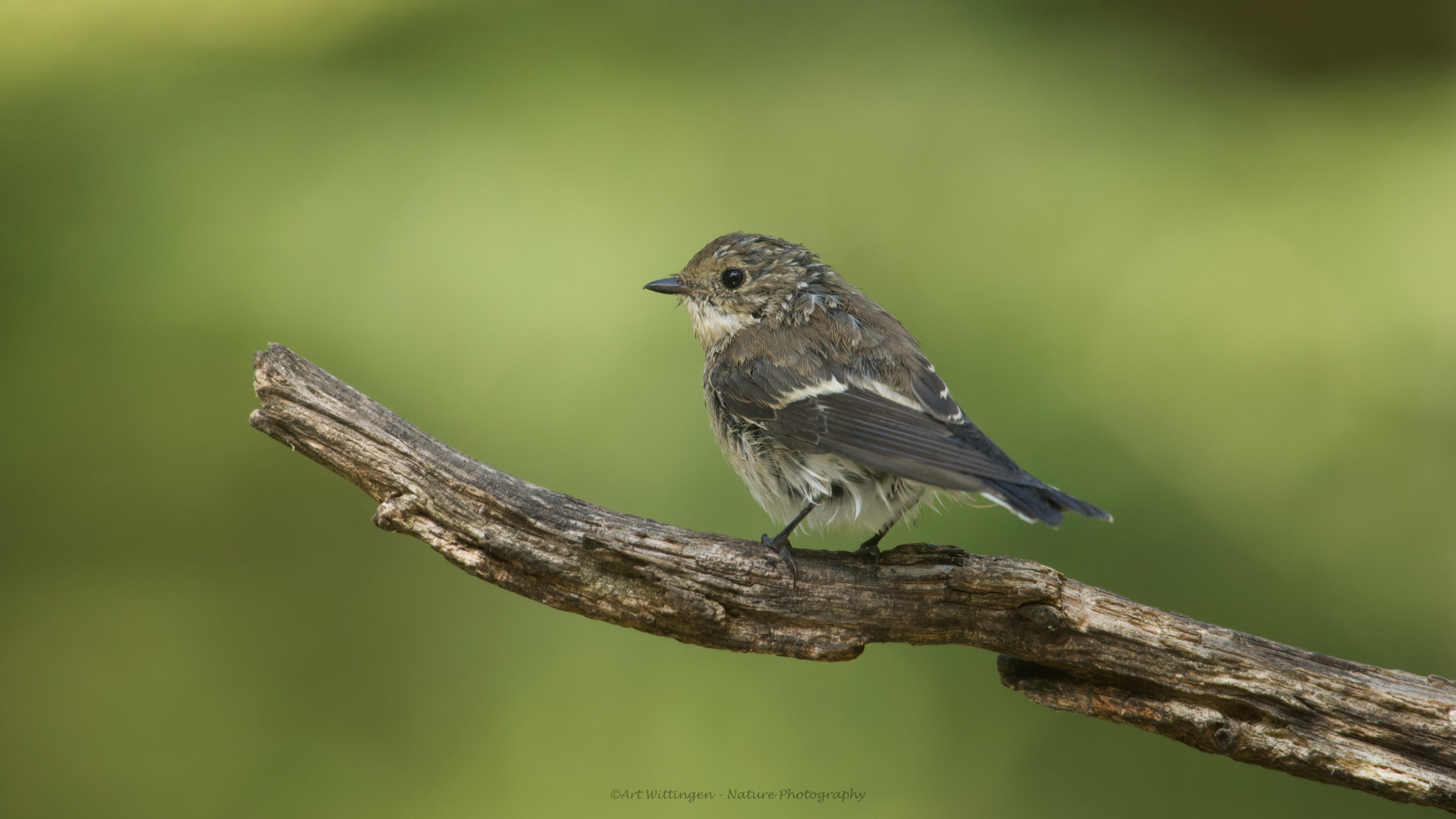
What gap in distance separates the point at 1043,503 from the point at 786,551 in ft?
2.29

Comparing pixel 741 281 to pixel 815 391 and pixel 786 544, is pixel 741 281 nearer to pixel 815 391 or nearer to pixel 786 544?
pixel 815 391

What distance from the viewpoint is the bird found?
238cm

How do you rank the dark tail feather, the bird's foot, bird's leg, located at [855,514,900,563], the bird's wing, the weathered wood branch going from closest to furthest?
1. the dark tail feather
2. the bird's wing
3. the weathered wood branch
4. the bird's foot
5. bird's leg, located at [855,514,900,563]

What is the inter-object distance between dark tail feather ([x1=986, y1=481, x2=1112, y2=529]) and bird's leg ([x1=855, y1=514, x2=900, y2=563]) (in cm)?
54

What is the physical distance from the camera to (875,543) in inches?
112

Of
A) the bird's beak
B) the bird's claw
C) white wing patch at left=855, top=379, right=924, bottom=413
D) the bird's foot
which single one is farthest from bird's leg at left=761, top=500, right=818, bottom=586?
the bird's beak

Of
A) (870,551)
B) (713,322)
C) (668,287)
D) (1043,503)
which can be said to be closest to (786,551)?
(870,551)

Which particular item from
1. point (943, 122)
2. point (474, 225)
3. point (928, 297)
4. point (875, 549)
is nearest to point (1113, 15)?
point (943, 122)

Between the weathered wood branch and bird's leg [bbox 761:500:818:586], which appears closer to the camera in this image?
the weathered wood branch

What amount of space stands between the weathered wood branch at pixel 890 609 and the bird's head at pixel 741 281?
0.92 metres

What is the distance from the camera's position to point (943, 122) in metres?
5.16

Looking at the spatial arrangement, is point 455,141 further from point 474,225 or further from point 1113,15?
point 1113,15

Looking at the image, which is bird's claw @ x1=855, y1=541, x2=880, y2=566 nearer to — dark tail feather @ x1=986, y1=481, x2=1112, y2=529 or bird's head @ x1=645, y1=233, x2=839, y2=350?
dark tail feather @ x1=986, y1=481, x2=1112, y2=529

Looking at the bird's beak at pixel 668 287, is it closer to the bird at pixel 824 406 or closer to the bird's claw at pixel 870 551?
the bird at pixel 824 406
